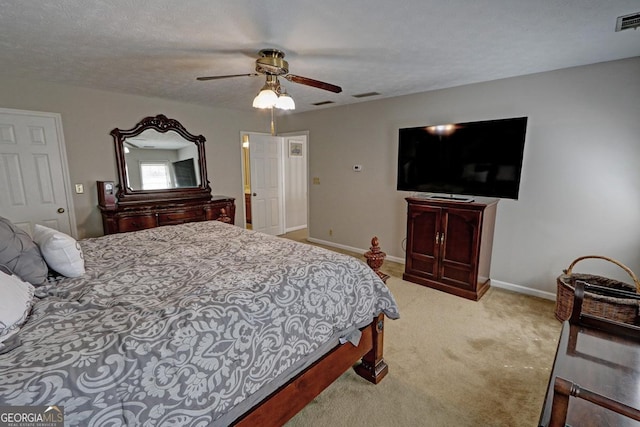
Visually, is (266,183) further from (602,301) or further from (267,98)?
(602,301)

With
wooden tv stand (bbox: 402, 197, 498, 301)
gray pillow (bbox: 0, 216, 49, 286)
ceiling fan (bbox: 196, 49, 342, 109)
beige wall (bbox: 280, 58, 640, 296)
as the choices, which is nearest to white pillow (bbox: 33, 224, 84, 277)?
gray pillow (bbox: 0, 216, 49, 286)

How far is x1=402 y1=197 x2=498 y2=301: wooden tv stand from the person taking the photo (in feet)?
10.1

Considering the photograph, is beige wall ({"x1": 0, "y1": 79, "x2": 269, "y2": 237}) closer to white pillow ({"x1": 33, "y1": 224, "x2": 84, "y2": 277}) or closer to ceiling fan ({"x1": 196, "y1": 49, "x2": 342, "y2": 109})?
ceiling fan ({"x1": 196, "y1": 49, "x2": 342, "y2": 109})

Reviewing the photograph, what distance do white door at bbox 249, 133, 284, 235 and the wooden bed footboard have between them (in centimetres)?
373

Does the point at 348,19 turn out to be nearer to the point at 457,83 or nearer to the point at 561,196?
the point at 457,83

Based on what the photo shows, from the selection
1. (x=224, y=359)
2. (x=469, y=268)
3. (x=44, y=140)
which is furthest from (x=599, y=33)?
(x=44, y=140)

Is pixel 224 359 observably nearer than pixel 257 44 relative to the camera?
Yes

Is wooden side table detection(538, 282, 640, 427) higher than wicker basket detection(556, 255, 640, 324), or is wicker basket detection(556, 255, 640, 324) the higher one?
wooden side table detection(538, 282, 640, 427)

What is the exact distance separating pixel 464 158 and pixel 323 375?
275 cm

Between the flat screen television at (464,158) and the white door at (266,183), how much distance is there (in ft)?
8.99

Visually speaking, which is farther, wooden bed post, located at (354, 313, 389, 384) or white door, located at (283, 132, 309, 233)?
white door, located at (283, 132, 309, 233)

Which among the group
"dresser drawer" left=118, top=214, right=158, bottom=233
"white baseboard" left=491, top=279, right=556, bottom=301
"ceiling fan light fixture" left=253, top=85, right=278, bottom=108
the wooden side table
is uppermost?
"ceiling fan light fixture" left=253, top=85, right=278, bottom=108

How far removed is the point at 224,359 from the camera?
1162mm

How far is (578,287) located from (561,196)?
77.3 inches
